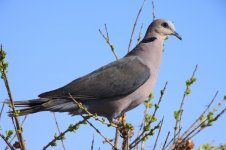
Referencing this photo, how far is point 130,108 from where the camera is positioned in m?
4.83

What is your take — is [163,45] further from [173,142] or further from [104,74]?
[173,142]

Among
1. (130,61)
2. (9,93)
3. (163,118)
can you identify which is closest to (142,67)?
(130,61)

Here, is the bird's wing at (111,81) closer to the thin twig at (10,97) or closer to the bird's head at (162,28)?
the bird's head at (162,28)

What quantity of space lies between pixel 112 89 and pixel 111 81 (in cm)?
13

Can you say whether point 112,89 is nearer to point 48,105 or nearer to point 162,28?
point 48,105

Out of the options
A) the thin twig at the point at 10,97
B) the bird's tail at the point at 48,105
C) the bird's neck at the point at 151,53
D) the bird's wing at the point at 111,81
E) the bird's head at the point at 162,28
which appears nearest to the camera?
the thin twig at the point at 10,97

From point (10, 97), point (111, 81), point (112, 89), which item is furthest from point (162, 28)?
point (10, 97)

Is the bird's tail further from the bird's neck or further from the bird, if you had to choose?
the bird's neck

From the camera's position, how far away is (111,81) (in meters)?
5.00

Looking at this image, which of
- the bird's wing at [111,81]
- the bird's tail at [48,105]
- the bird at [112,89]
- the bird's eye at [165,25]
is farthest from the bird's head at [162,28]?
the bird's tail at [48,105]

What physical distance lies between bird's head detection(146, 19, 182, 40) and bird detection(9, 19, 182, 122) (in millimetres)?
374

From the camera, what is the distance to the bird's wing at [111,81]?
4.74 metres

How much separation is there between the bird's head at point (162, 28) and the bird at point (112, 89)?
374mm

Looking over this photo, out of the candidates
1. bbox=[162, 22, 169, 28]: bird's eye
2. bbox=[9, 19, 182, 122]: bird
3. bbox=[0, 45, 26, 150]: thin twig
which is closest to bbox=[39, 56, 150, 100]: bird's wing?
bbox=[9, 19, 182, 122]: bird
